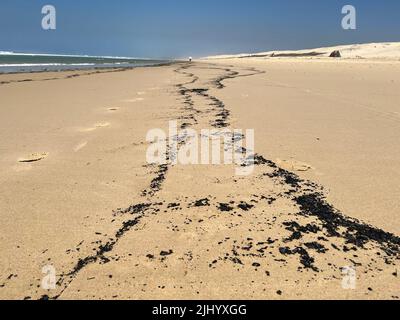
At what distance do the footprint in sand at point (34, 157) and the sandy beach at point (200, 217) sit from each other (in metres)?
0.01

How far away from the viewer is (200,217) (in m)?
2.45

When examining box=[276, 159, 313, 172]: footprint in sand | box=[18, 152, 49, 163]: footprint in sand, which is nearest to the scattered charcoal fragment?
box=[276, 159, 313, 172]: footprint in sand

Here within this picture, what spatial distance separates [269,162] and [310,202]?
2.88 feet

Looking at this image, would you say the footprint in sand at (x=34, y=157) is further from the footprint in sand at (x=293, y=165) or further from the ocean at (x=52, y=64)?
the ocean at (x=52, y=64)

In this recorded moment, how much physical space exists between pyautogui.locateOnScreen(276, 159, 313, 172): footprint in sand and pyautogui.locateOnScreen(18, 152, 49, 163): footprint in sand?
2290 millimetres

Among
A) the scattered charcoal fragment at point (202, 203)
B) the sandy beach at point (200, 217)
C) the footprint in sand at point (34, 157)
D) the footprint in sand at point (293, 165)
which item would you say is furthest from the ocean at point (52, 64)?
the scattered charcoal fragment at point (202, 203)

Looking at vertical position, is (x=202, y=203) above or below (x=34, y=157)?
below

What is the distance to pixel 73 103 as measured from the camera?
7035 millimetres

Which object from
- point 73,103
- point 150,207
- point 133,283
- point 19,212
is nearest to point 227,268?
point 133,283

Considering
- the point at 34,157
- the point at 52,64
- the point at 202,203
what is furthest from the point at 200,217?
the point at 52,64

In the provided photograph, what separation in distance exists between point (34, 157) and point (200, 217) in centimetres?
205

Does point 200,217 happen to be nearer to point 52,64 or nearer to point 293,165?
point 293,165

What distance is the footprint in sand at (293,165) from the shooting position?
3260 millimetres
